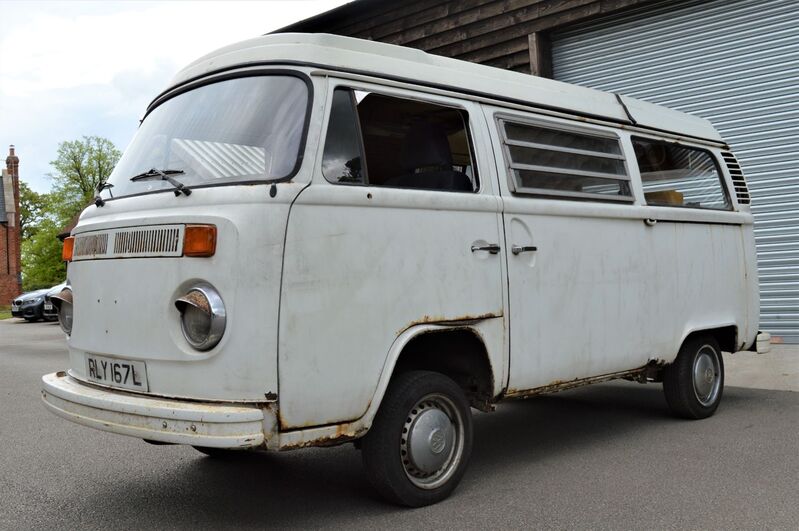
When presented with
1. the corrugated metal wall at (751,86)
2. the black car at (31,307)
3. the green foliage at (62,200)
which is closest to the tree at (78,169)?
the green foliage at (62,200)

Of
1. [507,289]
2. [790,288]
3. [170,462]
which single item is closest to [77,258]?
[170,462]

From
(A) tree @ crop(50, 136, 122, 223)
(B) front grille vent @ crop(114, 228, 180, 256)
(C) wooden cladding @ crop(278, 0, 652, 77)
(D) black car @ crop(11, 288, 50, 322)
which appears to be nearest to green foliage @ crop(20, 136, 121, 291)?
(A) tree @ crop(50, 136, 122, 223)

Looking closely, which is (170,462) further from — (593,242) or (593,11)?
(593,11)

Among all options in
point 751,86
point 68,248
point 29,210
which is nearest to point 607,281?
point 68,248

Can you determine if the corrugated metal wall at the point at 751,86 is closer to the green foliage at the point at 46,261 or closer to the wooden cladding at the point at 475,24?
the wooden cladding at the point at 475,24

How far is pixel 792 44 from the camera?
1056 centimetres

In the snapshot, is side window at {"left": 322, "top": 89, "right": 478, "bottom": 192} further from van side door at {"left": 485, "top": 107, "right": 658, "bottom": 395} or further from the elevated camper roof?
van side door at {"left": 485, "top": 107, "right": 658, "bottom": 395}

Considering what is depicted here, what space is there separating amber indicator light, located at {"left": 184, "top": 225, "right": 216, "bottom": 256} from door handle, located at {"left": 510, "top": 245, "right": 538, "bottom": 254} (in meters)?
1.91

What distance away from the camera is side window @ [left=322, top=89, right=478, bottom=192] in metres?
4.36

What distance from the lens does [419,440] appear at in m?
4.50

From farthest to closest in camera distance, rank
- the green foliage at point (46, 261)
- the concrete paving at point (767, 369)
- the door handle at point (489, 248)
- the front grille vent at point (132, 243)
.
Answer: the green foliage at point (46, 261)
the concrete paving at point (767, 369)
the door handle at point (489, 248)
the front grille vent at point (132, 243)

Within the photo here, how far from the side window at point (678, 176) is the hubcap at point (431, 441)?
8.42 ft

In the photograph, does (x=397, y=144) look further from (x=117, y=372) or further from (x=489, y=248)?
(x=117, y=372)

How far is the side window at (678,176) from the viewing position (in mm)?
6422
